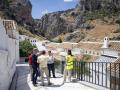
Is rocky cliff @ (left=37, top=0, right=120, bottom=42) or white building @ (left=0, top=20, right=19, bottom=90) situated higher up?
rocky cliff @ (left=37, top=0, right=120, bottom=42)

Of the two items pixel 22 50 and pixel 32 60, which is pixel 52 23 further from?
pixel 32 60

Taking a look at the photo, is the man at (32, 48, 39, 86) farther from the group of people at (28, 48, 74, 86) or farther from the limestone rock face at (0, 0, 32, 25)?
the limestone rock face at (0, 0, 32, 25)

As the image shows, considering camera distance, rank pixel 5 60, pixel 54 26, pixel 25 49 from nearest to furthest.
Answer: pixel 5 60
pixel 25 49
pixel 54 26

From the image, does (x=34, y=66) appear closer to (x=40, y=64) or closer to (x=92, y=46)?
(x=40, y=64)

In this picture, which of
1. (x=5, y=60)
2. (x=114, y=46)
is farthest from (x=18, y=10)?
(x=5, y=60)

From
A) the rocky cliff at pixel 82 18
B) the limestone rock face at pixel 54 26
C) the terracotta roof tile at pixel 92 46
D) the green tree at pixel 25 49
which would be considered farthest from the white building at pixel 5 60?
the limestone rock face at pixel 54 26

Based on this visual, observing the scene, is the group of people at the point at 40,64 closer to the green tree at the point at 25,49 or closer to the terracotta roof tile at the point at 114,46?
the green tree at the point at 25,49

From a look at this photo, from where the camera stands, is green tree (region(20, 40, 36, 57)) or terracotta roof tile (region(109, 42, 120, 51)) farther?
terracotta roof tile (region(109, 42, 120, 51))

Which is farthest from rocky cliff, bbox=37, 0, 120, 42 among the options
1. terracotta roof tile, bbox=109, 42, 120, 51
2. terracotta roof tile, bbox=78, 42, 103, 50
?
terracotta roof tile, bbox=109, 42, 120, 51

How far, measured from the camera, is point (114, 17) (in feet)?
431

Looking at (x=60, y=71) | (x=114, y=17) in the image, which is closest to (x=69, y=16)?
(x=114, y=17)

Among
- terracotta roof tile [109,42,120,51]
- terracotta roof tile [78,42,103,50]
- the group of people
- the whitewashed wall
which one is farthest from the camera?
terracotta roof tile [78,42,103,50]

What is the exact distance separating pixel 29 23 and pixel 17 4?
8245 mm

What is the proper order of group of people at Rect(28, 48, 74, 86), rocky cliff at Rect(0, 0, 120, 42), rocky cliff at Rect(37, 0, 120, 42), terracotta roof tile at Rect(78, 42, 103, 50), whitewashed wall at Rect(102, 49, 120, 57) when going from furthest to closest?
rocky cliff at Rect(37, 0, 120, 42)
rocky cliff at Rect(0, 0, 120, 42)
terracotta roof tile at Rect(78, 42, 103, 50)
whitewashed wall at Rect(102, 49, 120, 57)
group of people at Rect(28, 48, 74, 86)
